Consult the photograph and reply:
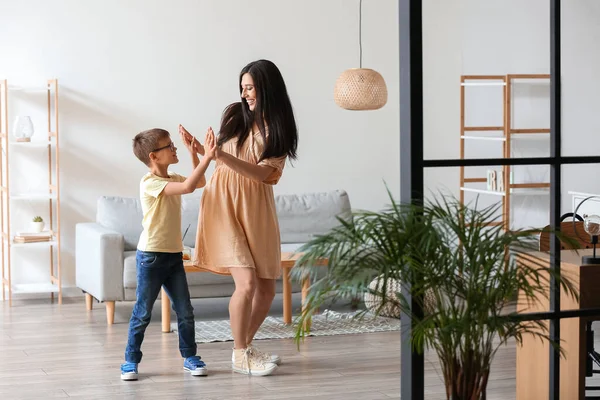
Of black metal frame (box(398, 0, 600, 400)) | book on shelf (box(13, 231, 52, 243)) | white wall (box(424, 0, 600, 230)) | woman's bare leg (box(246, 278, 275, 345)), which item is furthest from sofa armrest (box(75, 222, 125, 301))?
black metal frame (box(398, 0, 600, 400))

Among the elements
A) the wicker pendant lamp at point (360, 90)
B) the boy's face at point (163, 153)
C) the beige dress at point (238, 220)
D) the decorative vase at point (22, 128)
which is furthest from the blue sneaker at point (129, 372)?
the wicker pendant lamp at point (360, 90)

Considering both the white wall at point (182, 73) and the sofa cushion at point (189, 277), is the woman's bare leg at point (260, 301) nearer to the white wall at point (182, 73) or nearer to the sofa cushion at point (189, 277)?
the sofa cushion at point (189, 277)

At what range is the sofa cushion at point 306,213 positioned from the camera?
23.8 ft

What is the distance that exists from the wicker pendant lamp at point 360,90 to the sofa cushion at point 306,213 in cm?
76

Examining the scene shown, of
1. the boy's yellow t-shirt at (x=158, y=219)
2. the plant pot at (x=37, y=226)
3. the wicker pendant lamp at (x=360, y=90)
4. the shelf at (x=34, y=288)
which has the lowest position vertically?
the shelf at (x=34, y=288)

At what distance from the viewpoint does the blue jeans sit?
4598mm

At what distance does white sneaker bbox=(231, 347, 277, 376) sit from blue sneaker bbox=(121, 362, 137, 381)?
1.59ft

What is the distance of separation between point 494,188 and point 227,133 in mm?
3747

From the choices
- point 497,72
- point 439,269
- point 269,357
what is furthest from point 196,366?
point 497,72

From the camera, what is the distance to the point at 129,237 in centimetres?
679

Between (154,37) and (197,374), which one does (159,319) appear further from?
(154,37)

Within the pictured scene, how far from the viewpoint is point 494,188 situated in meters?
7.88

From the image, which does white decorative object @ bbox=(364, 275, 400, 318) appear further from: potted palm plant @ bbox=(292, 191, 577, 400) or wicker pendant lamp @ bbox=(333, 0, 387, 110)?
wicker pendant lamp @ bbox=(333, 0, 387, 110)

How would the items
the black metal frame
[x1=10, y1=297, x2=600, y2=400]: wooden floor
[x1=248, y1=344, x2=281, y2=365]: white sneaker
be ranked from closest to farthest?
the black metal frame → [x1=10, y1=297, x2=600, y2=400]: wooden floor → [x1=248, y1=344, x2=281, y2=365]: white sneaker
